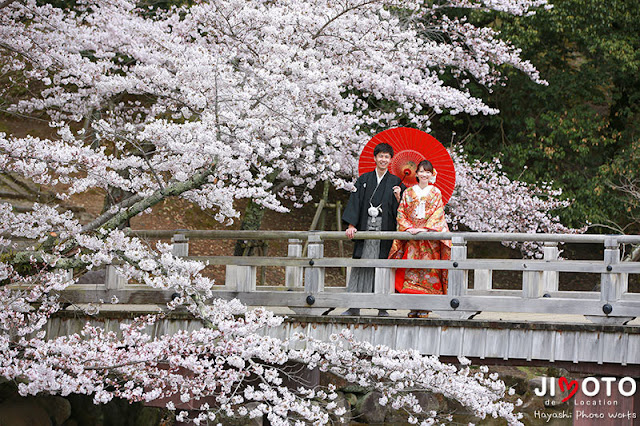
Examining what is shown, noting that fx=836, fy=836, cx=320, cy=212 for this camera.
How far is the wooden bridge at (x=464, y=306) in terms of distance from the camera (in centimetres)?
747

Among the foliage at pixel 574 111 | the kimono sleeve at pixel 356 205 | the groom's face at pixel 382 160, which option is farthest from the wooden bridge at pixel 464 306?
the foliage at pixel 574 111

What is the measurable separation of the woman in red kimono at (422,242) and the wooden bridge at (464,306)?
254 mm

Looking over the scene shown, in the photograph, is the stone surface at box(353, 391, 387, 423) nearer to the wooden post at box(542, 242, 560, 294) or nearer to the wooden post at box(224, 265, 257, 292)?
the wooden post at box(542, 242, 560, 294)

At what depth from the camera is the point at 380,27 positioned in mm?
11438

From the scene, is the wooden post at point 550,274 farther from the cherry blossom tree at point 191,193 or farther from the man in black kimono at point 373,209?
the man in black kimono at point 373,209

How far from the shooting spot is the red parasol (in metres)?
8.53

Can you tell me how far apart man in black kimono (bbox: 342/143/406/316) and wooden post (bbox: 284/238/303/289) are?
0.58 m

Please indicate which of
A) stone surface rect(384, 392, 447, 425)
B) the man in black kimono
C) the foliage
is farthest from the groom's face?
the foliage

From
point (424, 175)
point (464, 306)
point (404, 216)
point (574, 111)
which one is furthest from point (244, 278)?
point (574, 111)

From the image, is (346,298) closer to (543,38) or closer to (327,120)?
(327,120)

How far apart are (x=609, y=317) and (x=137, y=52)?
664 centimetres

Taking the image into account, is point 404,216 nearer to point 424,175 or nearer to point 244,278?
point 424,175

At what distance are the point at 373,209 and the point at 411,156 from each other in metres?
0.68

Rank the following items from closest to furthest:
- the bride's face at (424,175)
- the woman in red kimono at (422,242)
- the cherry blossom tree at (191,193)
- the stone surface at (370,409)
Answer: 1. the cherry blossom tree at (191,193)
2. the woman in red kimono at (422,242)
3. the bride's face at (424,175)
4. the stone surface at (370,409)
